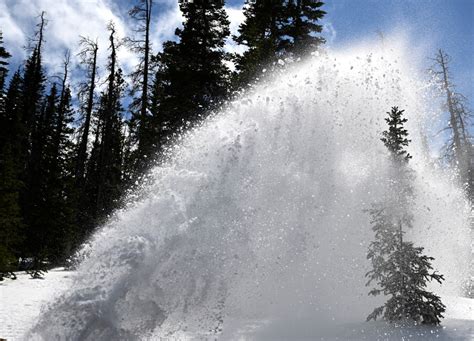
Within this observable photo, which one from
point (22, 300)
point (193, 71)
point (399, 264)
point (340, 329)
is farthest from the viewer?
point (193, 71)

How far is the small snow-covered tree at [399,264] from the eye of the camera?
7077 millimetres

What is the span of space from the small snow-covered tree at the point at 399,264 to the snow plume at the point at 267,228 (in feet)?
3.69

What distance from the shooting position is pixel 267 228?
9.68m

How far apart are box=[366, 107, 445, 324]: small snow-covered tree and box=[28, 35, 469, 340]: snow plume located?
1.13 metres

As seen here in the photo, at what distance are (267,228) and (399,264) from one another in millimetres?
3248

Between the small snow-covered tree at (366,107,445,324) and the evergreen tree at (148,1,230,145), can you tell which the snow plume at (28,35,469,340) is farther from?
the evergreen tree at (148,1,230,145)

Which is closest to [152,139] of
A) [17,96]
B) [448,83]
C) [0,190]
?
[0,190]

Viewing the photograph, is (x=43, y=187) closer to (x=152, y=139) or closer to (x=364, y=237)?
(x=152, y=139)

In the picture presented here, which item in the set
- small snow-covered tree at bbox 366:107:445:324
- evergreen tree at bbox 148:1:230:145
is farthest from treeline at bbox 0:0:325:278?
small snow-covered tree at bbox 366:107:445:324

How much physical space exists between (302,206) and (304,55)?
12.7 m

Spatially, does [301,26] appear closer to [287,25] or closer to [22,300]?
[287,25]

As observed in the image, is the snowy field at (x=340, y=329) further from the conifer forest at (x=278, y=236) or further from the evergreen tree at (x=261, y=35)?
the evergreen tree at (x=261, y=35)

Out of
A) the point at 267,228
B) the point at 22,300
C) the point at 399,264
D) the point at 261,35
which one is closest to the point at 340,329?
the point at 399,264

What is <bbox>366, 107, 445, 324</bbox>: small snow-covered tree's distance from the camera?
7.08 m
